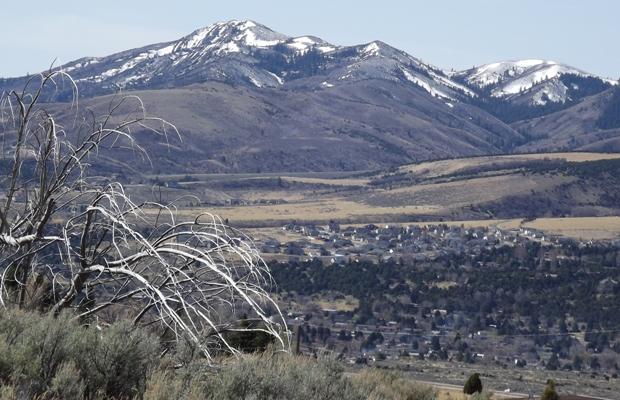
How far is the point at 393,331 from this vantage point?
58.3m

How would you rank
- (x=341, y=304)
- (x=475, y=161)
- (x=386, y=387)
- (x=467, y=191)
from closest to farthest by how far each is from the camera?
1. (x=386, y=387)
2. (x=341, y=304)
3. (x=467, y=191)
4. (x=475, y=161)

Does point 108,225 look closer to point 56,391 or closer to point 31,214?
point 31,214

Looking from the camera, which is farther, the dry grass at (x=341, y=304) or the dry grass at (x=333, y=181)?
the dry grass at (x=333, y=181)

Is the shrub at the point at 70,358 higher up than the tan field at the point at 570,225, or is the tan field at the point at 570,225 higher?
the shrub at the point at 70,358

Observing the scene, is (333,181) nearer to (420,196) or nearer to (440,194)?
(420,196)

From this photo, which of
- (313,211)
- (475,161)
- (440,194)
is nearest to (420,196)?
(440,194)

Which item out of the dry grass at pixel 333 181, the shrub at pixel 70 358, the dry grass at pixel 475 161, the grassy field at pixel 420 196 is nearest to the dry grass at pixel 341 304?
the grassy field at pixel 420 196

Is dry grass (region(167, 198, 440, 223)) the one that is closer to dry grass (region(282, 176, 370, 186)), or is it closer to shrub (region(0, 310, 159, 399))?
dry grass (region(282, 176, 370, 186))

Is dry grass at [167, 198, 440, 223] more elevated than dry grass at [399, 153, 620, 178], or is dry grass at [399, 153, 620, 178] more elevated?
dry grass at [399, 153, 620, 178]

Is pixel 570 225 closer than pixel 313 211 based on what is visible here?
Yes

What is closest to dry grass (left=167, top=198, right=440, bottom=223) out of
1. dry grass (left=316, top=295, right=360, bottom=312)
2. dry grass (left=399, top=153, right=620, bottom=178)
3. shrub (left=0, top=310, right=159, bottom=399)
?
dry grass (left=399, top=153, right=620, bottom=178)

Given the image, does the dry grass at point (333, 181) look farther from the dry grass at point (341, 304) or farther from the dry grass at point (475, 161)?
the dry grass at point (341, 304)

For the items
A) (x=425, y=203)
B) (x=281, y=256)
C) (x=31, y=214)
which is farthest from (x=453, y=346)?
(x=425, y=203)

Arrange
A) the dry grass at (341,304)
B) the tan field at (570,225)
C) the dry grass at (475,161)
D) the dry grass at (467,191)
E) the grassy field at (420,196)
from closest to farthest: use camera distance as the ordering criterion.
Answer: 1. the dry grass at (341,304)
2. the tan field at (570,225)
3. the grassy field at (420,196)
4. the dry grass at (467,191)
5. the dry grass at (475,161)
